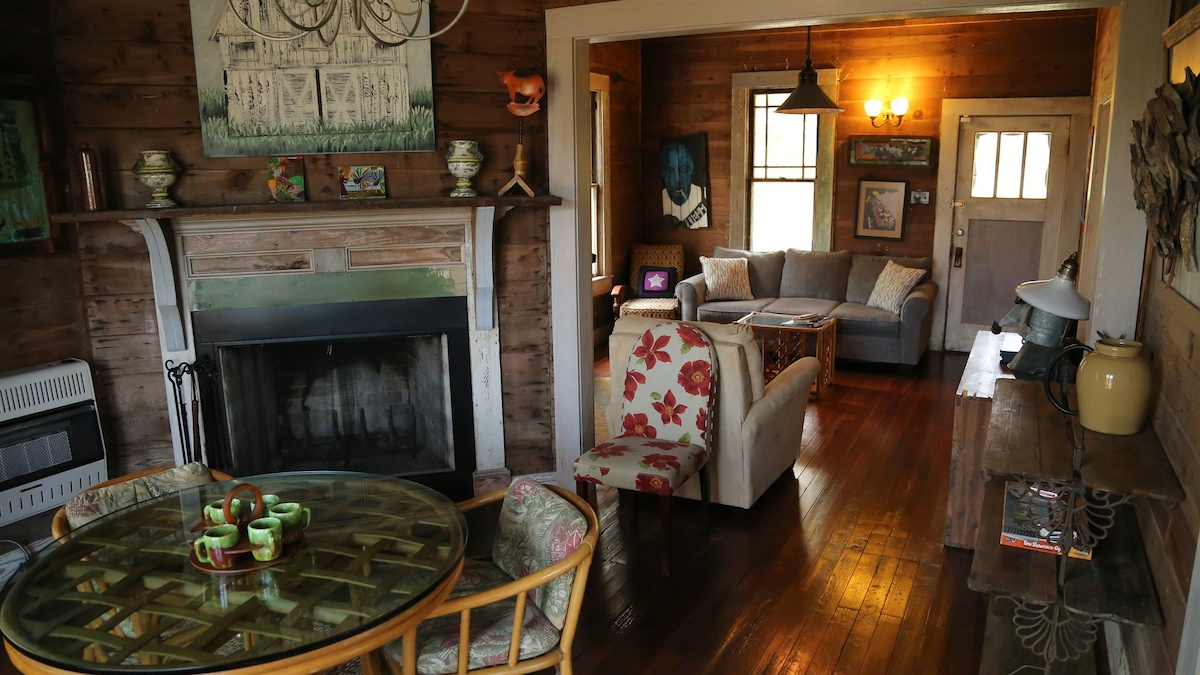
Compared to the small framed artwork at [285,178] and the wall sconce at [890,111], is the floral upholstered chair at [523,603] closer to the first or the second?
the small framed artwork at [285,178]

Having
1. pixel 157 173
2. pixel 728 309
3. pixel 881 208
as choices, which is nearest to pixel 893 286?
pixel 881 208

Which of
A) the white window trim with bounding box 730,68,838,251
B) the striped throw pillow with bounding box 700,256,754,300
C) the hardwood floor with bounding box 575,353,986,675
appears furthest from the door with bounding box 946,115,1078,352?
the hardwood floor with bounding box 575,353,986,675

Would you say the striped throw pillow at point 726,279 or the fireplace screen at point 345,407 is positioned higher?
the striped throw pillow at point 726,279

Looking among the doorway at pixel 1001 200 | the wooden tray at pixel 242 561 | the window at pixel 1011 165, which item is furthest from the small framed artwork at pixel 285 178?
the window at pixel 1011 165

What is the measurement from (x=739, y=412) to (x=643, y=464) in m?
0.59

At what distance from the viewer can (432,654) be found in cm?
231

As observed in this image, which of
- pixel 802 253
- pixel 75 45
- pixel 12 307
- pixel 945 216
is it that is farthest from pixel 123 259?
pixel 945 216

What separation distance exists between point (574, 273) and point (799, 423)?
1.46 m

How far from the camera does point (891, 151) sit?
24.3 ft

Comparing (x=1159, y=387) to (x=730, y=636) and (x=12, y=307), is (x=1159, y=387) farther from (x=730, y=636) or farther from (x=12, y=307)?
(x=12, y=307)

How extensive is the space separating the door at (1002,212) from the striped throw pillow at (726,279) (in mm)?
1716

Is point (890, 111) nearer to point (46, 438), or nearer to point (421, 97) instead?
point (421, 97)

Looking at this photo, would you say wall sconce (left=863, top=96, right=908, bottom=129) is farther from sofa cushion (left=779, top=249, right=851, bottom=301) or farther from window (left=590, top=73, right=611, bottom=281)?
window (left=590, top=73, right=611, bottom=281)

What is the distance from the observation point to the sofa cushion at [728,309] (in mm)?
7297
